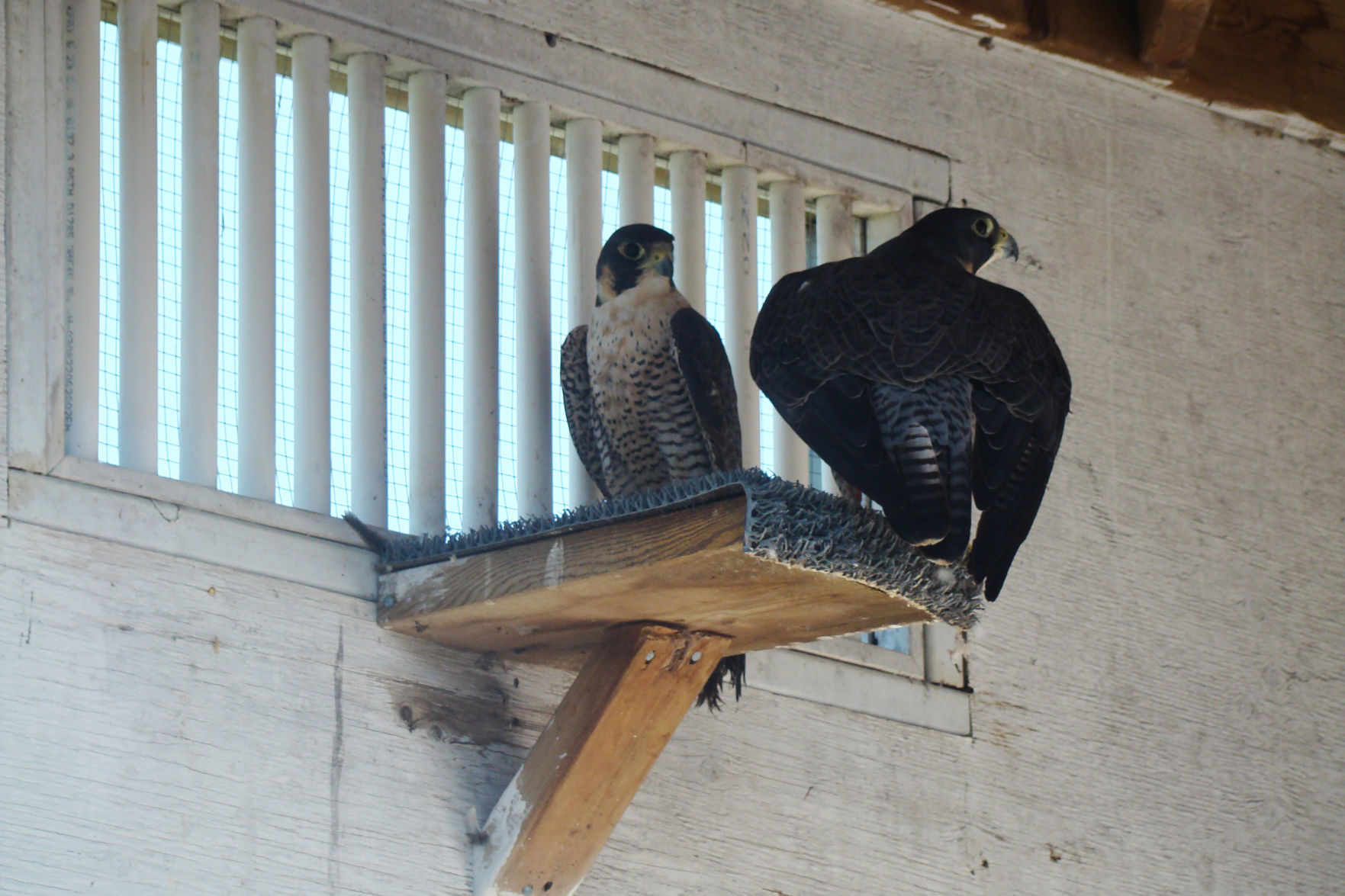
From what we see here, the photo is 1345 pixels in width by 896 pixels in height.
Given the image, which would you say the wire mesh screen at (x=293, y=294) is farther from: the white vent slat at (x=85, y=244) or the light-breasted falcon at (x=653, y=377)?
the light-breasted falcon at (x=653, y=377)

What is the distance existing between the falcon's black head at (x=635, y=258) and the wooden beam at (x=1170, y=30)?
4.71 feet

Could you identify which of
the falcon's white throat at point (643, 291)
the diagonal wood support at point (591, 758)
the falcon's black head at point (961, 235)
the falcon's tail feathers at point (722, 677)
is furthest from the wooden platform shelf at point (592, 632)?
the falcon's black head at point (961, 235)

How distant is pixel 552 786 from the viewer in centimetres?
Result: 276

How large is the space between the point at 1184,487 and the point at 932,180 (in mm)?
843

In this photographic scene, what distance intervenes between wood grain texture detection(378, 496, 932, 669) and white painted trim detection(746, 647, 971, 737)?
0.36 meters

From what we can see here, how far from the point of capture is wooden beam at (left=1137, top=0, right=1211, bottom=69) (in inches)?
157

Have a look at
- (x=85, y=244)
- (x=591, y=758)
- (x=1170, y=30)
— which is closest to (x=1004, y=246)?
(x=1170, y=30)

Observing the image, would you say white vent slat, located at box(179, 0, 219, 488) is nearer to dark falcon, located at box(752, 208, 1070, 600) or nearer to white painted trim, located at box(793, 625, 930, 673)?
dark falcon, located at box(752, 208, 1070, 600)

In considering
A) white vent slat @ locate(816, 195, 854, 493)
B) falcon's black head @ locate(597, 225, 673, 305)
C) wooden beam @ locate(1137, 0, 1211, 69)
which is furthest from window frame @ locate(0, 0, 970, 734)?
wooden beam @ locate(1137, 0, 1211, 69)

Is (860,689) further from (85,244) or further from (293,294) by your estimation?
(85,244)

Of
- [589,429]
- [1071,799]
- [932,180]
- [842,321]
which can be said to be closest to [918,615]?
[842,321]

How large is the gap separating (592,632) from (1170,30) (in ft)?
6.80

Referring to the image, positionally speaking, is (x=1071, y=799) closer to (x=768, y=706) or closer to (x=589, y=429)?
(x=768, y=706)

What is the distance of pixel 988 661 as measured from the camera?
358 cm
